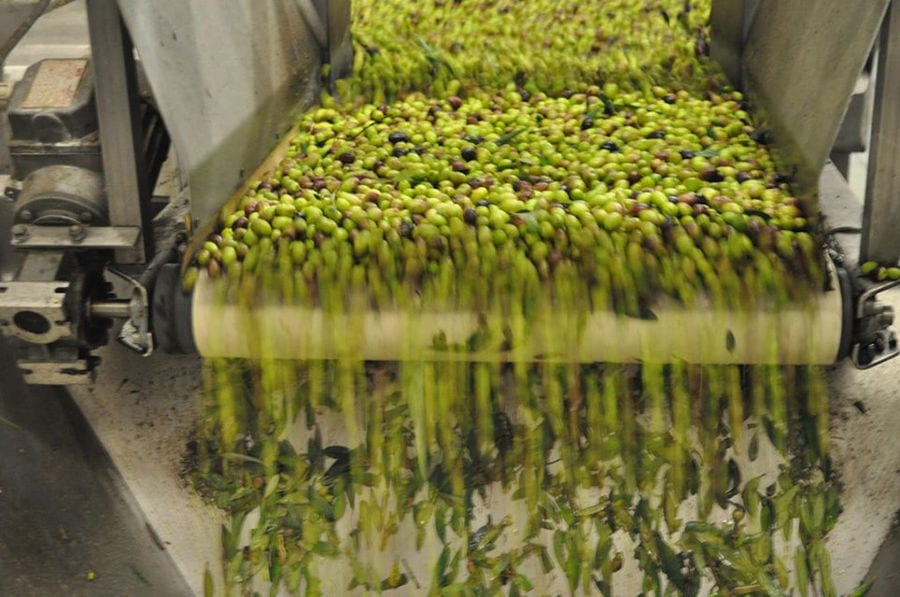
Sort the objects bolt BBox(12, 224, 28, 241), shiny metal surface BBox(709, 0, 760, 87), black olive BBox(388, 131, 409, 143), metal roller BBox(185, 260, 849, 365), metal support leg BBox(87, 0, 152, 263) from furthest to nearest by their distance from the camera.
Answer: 1. shiny metal surface BBox(709, 0, 760, 87)
2. black olive BBox(388, 131, 409, 143)
3. bolt BBox(12, 224, 28, 241)
4. metal support leg BBox(87, 0, 152, 263)
5. metal roller BBox(185, 260, 849, 365)

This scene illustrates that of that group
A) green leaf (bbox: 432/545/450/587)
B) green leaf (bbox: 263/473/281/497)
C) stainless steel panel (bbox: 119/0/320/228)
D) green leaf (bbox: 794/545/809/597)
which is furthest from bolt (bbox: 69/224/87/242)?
green leaf (bbox: 794/545/809/597)

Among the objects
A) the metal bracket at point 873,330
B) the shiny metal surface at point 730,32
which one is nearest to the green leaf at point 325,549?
the metal bracket at point 873,330

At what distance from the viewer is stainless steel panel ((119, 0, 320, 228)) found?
1.86 m

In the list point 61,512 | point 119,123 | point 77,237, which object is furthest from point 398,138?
point 61,512

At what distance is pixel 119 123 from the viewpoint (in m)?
2.02

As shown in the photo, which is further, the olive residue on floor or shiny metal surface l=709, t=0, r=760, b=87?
shiny metal surface l=709, t=0, r=760, b=87

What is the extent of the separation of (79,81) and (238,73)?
29 cm

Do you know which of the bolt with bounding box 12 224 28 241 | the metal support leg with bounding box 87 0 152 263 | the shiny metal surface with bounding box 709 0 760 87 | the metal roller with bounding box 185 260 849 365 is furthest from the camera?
the shiny metal surface with bounding box 709 0 760 87

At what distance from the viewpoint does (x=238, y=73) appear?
214 cm

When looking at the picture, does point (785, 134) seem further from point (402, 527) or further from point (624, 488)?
point (402, 527)

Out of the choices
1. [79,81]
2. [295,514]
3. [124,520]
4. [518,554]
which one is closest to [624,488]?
[518,554]

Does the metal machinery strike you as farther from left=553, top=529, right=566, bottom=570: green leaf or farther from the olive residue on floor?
left=553, top=529, right=566, bottom=570: green leaf

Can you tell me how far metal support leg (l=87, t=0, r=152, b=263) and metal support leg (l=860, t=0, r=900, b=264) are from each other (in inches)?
49.5

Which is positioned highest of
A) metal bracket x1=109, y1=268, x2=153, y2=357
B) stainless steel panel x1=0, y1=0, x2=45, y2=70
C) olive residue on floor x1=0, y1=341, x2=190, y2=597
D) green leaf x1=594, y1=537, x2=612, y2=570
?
stainless steel panel x1=0, y1=0, x2=45, y2=70
